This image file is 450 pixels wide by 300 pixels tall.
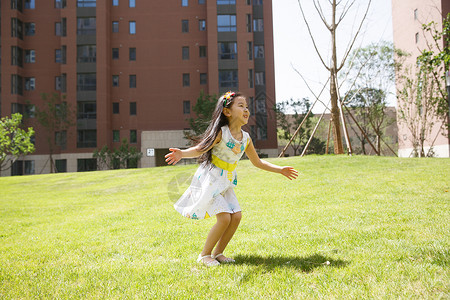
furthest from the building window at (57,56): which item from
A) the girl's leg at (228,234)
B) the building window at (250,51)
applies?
the girl's leg at (228,234)

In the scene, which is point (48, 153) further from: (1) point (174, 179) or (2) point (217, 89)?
(1) point (174, 179)

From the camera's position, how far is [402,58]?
3103cm

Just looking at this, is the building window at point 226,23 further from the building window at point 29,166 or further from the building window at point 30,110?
the building window at point 29,166

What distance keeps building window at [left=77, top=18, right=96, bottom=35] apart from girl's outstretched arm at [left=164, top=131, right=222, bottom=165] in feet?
128

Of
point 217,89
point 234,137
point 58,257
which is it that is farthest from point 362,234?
point 217,89

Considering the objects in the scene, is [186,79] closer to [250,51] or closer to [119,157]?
[250,51]

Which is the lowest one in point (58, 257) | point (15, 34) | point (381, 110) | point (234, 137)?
point (58, 257)

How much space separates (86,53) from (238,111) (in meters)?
38.8

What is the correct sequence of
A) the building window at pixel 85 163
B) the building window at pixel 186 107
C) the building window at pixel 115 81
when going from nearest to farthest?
the building window at pixel 85 163, the building window at pixel 186 107, the building window at pixel 115 81

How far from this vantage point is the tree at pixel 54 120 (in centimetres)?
3653

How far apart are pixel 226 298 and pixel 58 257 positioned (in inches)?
104

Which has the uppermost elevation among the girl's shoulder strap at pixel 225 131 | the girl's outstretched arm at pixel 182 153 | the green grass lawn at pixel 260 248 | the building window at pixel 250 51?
the building window at pixel 250 51

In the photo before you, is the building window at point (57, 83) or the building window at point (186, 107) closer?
the building window at point (186, 107)

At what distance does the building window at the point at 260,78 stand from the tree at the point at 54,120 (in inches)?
785
